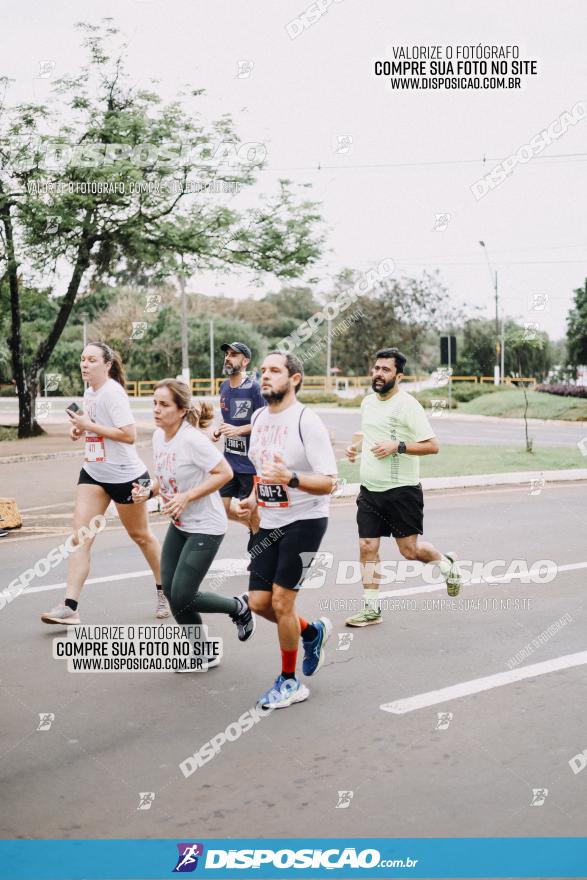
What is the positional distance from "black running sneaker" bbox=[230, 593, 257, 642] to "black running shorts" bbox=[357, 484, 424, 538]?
1.10 metres

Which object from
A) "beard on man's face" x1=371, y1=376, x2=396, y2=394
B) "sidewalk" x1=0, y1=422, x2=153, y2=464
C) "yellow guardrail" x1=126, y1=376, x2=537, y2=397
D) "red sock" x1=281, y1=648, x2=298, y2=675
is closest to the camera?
"red sock" x1=281, y1=648, x2=298, y2=675

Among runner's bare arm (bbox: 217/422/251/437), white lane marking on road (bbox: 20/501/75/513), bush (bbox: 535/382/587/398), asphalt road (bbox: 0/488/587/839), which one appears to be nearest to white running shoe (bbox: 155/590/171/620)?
asphalt road (bbox: 0/488/587/839)

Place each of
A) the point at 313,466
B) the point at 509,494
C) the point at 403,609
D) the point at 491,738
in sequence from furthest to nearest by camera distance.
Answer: the point at 509,494
the point at 403,609
the point at 313,466
the point at 491,738

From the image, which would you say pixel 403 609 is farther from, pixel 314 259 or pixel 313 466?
pixel 314 259

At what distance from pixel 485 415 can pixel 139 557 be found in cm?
3219

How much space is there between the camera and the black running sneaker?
618 centimetres

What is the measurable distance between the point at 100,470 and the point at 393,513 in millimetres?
2012

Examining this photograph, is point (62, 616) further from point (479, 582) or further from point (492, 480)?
point (492, 480)

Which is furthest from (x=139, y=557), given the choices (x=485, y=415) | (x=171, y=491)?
(x=485, y=415)

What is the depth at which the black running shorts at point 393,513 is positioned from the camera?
6.89 meters

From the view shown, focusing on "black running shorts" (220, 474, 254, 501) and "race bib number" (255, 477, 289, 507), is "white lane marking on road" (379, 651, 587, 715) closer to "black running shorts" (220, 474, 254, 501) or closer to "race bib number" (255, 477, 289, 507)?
"race bib number" (255, 477, 289, 507)

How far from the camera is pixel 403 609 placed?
24.9 ft

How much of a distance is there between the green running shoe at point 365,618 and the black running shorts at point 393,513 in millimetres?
547

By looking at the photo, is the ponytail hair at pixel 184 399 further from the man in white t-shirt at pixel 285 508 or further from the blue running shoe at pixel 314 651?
the blue running shoe at pixel 314 651
